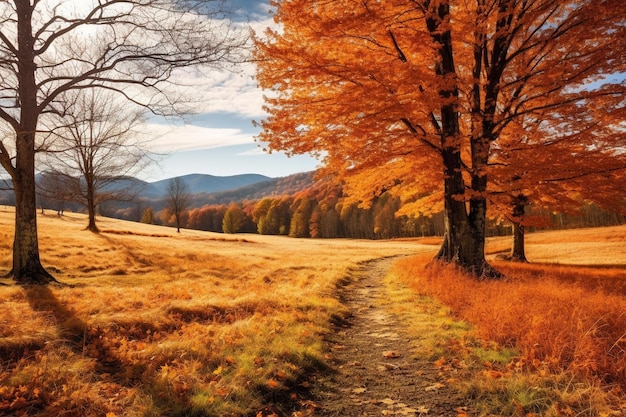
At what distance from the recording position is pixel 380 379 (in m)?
4.47

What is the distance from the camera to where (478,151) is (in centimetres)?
1089

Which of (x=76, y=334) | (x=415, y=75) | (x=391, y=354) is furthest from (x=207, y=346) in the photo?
(x=415, y=75)

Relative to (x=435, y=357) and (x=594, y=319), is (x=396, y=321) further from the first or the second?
(x=594, y=319)

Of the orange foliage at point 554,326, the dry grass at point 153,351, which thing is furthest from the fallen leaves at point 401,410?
the orange foliage at point 554,326

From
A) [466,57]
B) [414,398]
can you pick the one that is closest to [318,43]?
[466,57]

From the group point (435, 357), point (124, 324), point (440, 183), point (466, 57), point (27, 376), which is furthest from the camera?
point (440, 183)

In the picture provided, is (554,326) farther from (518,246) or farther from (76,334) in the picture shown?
(518,246)

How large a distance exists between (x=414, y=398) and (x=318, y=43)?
341 inches

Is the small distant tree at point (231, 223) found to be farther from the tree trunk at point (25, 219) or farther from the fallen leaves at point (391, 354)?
the fallen leaves at point (391, 354)

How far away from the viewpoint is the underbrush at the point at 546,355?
133 inches

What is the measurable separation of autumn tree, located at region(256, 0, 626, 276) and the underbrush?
16.0 ft

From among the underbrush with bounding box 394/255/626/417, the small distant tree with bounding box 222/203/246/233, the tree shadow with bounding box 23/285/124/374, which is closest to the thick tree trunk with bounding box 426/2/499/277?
the underbrush with bounding box 394/255/626/417

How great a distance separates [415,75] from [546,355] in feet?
21.6

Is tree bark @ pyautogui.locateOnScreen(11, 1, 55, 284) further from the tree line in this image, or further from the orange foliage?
the tree line
